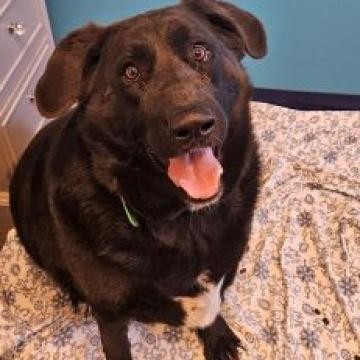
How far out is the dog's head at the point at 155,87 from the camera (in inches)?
35.5

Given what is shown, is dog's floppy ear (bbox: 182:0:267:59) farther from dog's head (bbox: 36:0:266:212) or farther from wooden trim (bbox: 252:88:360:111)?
wooden trim (bbox: 252:88:360:111)

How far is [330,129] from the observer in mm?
1807

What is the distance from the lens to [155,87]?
0.92 m

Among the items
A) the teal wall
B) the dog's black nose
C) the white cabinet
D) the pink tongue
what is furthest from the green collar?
the teal wall

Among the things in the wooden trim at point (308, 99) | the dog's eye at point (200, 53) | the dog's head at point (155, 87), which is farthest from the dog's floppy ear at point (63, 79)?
the wooden trim at point (308, 99)

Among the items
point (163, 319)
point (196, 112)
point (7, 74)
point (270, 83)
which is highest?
point (196, 112)

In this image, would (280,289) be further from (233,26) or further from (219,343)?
(233,26)

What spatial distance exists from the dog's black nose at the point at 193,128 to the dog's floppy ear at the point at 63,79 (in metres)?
0.22

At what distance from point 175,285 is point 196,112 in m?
0.40

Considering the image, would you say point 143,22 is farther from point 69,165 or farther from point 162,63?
point 69,165

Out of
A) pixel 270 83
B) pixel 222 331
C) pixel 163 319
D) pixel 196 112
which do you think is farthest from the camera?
pixel 270 83

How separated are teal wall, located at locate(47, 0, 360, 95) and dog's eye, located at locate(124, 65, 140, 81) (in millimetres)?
1164

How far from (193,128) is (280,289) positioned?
760 millimetres

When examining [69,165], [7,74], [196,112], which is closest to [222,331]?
[69,165]
